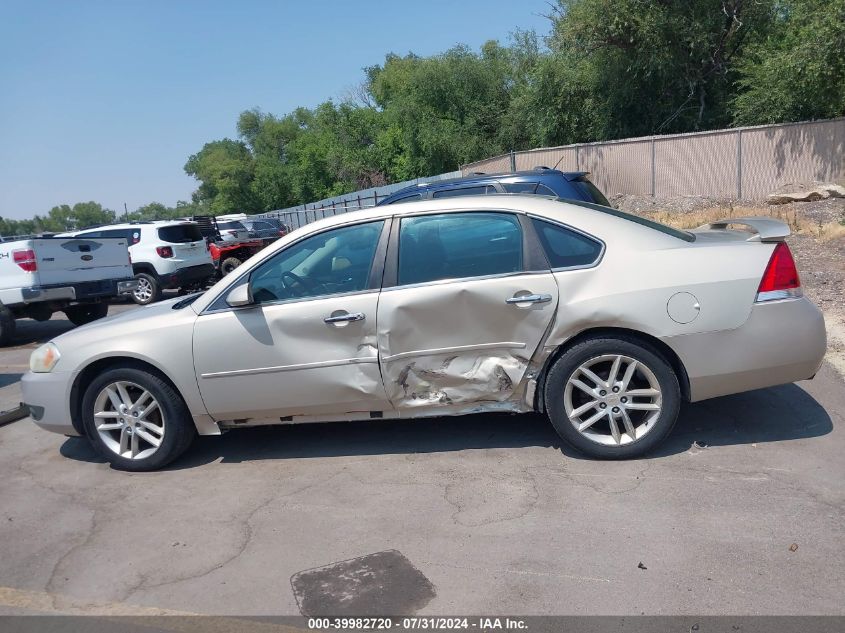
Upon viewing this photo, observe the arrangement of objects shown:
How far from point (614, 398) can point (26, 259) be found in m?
8.99

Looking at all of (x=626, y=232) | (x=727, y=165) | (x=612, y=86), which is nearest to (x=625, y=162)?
(x=727, y=165)

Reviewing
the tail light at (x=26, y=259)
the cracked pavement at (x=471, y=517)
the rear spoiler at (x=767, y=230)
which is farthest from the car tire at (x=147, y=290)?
the rear spoiler at (x=767, y=230)

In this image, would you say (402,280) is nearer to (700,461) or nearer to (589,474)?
(589,474)

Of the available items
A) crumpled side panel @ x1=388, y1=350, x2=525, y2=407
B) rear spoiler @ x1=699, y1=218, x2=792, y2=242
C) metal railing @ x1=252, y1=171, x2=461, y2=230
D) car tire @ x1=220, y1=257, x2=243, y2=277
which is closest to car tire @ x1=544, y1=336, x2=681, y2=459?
crumpled side panel @ x1=388, y1=350, x2=525, y2=407

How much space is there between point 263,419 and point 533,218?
7.28 ft

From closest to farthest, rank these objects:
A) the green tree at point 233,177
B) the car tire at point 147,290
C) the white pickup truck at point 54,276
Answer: the white pickup truck at point 54,276 < the car tire at point 147,290 < the green tree at point 233,177

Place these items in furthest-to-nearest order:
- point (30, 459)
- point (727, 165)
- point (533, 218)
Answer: point (727, 165) → point (30, 459) → point (533, 218)

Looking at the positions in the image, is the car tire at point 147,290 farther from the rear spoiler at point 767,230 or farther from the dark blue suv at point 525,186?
the rear spoiler at point 767,230

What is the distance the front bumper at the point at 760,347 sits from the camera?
4379mm

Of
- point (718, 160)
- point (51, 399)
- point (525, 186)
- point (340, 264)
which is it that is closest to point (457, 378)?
point (340, 264)

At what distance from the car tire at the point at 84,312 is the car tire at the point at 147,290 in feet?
5.95

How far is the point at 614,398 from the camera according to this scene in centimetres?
447

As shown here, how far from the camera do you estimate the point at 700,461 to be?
4465 millimetres

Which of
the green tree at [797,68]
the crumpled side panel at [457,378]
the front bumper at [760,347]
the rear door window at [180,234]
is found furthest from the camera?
the green tree at [797,68]
